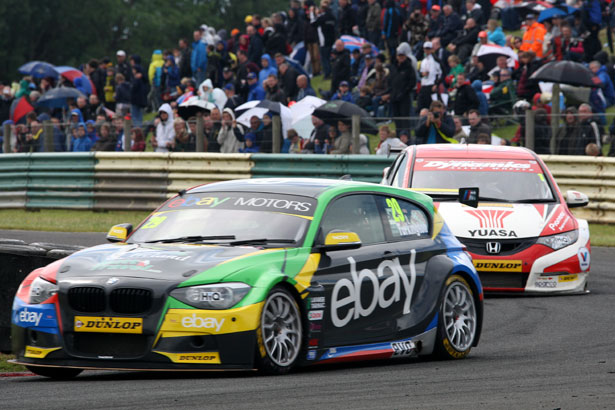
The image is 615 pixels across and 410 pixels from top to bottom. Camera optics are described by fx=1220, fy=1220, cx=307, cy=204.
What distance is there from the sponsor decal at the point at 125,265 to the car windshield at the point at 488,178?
6.91 metres

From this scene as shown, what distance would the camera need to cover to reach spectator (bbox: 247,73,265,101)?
27000mm

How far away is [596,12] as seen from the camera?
85.5ft

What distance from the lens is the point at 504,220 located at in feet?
44.8

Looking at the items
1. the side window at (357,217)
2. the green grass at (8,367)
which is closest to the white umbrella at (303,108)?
the side window at (357,217)

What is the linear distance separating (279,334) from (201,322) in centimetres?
58

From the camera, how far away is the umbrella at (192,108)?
25969mm

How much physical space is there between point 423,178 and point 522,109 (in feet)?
25.6

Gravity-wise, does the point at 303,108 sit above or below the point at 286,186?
above

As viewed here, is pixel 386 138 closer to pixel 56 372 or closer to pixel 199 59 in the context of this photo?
pixel 199 59

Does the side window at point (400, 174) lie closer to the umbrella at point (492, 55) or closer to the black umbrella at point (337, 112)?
the black umbrella at point (337, 112)

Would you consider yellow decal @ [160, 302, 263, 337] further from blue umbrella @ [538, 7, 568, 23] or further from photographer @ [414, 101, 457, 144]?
blue umbrella @ [538, 7, 568, 23]

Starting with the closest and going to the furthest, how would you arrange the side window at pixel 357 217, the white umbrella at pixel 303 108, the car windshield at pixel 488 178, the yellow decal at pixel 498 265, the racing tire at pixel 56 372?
1. the racing tire at pixel 56 372
2. the side window at pixel 357 217
3. the yellow decal at pixel 498 265
4. the car windshield at pixel 488 178
5. the white umbrella at pixel 303 108

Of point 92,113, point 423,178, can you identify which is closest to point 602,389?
point 423,178

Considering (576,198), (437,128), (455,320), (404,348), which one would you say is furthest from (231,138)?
(404,348)
